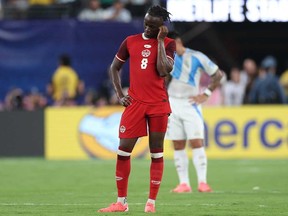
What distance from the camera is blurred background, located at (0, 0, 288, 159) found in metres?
23.6

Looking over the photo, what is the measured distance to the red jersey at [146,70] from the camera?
11727mm

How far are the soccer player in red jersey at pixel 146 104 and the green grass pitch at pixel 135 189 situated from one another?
1.29 ft

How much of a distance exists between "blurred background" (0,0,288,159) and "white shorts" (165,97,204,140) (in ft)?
23.9

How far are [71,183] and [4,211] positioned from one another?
5358 millimetres

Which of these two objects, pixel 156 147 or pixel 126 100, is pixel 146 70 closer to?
pixel 126 100

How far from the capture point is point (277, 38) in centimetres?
2839

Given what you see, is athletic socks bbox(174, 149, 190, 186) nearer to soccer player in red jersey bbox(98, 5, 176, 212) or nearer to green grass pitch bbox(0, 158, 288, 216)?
green grass pitch bbox(0, 158, 288, 216)

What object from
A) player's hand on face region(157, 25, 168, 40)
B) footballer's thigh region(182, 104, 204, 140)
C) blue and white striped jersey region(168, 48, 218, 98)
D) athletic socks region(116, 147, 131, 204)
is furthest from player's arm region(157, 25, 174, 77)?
footballer's thigh region(182, 104, 204, 140)

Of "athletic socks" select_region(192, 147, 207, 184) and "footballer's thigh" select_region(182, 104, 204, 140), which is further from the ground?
"footballer's thigh" select_region(182, 104, 204, 140)

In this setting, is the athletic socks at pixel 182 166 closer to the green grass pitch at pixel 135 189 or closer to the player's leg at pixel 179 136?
the player's leg at pixel 179 136

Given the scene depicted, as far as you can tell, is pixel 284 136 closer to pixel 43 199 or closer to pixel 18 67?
pixel 18 67

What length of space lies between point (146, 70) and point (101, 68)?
15177mm

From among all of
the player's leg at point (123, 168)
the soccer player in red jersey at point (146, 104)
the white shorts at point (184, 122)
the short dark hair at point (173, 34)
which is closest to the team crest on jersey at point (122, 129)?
the soccer player in red jersey at point (146, 104)

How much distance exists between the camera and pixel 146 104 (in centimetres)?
1177
